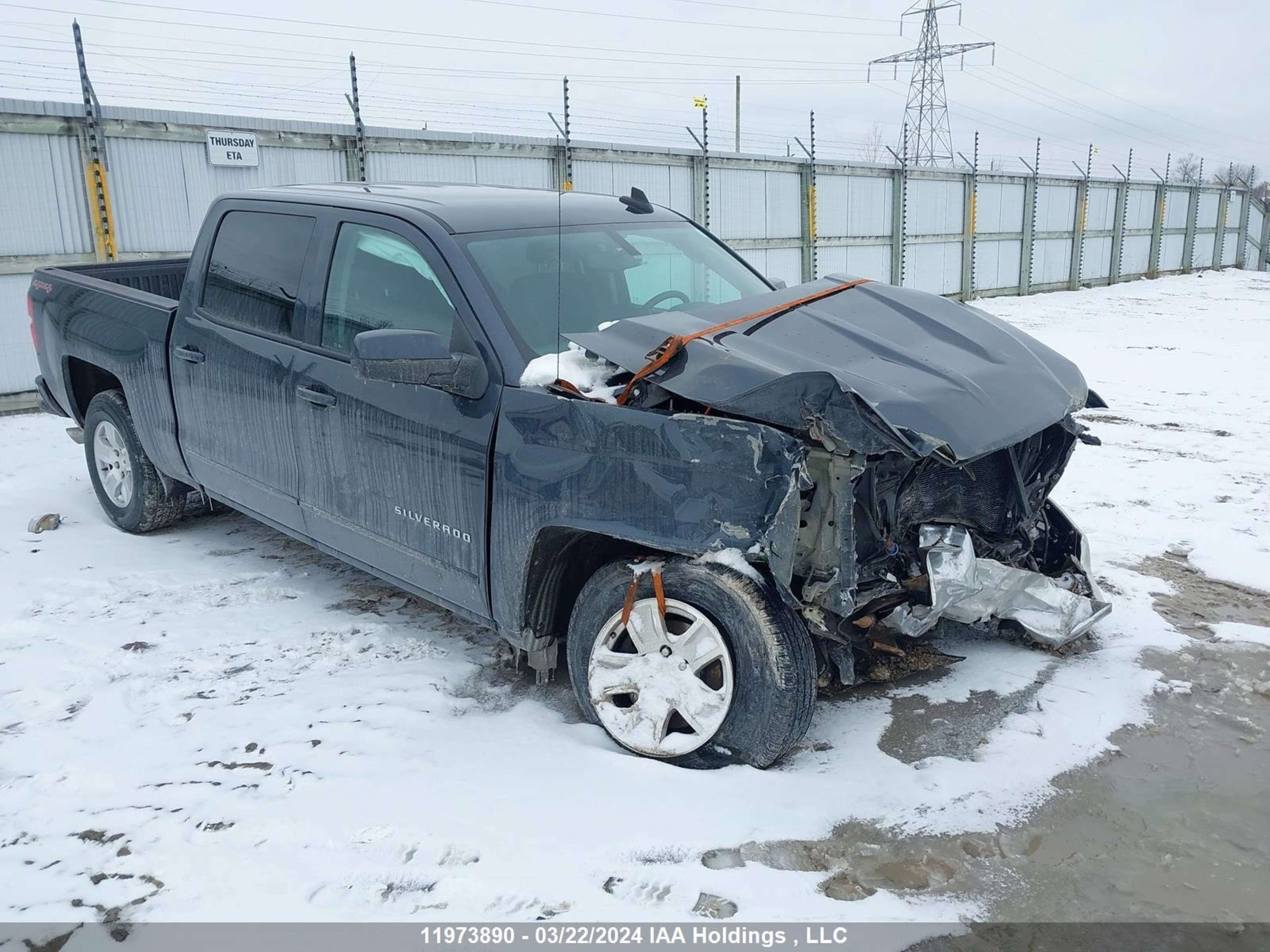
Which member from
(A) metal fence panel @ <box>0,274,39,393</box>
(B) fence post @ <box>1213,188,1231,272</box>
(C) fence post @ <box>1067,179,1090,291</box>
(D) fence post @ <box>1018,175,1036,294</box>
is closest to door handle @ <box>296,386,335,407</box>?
(A) metal fence panel @ <box>0,274,39,393</box>

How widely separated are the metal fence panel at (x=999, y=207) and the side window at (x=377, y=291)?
19.0m

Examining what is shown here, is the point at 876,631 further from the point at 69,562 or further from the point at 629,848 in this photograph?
the point at 69,562

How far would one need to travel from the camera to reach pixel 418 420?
3.57 metres

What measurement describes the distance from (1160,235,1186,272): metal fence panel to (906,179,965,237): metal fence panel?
1382cm

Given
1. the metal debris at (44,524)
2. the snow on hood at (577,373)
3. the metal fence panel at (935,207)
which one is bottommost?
the metal debris at (44,524)

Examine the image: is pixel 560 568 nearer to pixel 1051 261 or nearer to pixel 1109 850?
pixel 1109 850

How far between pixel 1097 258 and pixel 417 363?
27208mm

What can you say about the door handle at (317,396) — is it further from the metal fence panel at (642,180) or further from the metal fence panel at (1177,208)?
the metal fence panel at (1177,208)

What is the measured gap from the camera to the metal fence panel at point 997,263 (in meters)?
21.2

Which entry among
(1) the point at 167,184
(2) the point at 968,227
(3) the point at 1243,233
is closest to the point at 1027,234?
(2) the point at 968,227

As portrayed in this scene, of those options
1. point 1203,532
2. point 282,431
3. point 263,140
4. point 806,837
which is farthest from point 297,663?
point 263,140

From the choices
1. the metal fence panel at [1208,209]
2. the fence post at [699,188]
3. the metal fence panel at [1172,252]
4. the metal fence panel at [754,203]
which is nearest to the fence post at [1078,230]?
the metal fence panel at [1172,252]

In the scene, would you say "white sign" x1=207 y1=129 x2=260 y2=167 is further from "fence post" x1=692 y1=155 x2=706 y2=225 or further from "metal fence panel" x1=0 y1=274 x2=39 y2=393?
"fence post" x1=692 y1=155 x2=706 y2=225

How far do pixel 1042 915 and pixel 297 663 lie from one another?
9.27ft
